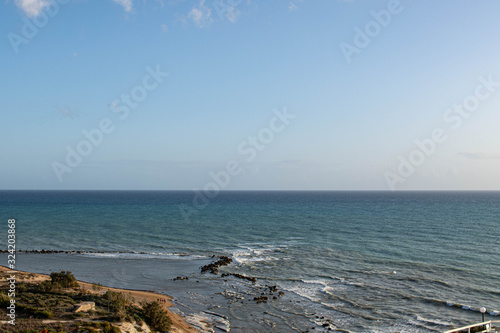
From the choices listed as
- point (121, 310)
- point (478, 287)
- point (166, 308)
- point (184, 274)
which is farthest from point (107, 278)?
point (478, 287)

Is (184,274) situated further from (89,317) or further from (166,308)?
(89,317)

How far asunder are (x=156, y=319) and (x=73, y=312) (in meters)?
4.74

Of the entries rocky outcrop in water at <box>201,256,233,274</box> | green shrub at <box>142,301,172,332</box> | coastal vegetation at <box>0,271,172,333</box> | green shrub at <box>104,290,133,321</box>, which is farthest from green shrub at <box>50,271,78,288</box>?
rocky outcrop in water at <box>201,256,233,274</box>

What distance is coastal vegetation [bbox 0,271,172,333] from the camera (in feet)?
58.3

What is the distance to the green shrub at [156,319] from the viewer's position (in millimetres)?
21547

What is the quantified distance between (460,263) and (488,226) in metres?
40.9

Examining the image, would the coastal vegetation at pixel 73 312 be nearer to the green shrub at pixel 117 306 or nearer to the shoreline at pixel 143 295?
the green shrub at pixel 117 306

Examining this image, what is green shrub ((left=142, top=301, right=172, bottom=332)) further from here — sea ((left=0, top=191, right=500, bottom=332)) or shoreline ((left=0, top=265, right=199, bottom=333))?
sea ((left=0, top=191, right=500, bottom=332))

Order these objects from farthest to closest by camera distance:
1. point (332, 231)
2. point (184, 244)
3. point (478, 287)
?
1. point (332, 231)
2. point (184, 244)
3. point (478, 287)

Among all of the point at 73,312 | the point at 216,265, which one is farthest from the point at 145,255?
the point at 73,312

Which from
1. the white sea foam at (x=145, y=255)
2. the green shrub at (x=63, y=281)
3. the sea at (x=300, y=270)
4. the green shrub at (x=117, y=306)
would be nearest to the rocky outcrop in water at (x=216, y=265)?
the sea at (x=300, y=270)

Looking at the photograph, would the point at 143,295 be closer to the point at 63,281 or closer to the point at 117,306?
the point at 63,281

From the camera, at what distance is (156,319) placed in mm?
21781

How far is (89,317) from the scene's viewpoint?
20.0 meters
